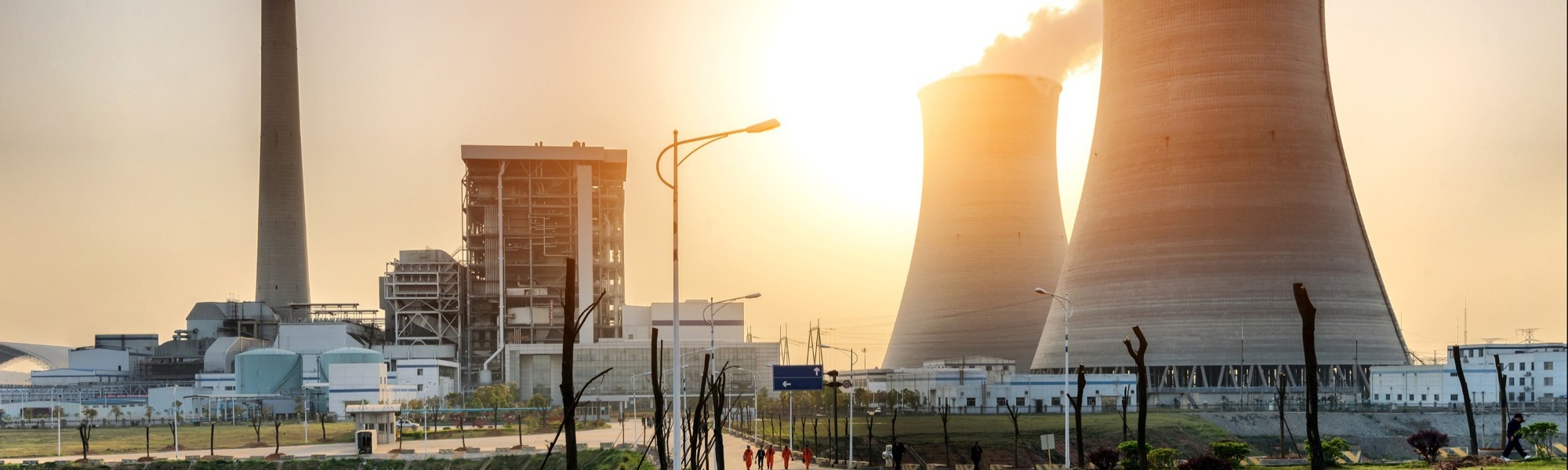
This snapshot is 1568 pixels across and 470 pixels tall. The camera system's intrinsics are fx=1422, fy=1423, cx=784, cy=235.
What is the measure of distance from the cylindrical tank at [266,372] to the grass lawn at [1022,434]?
4211cm

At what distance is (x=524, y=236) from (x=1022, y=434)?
50.2 m

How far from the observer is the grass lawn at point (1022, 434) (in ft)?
153

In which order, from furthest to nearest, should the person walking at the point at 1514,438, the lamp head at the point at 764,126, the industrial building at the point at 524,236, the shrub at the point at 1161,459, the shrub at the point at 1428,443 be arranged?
the industrial building at the point at 524,236 < the shrub at the point at 1161,459 < the shrub at the point at 1428,443 < the person walking at the point at 1514,438 < the lamp head at the point at 764,126

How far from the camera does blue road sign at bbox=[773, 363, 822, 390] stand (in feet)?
174

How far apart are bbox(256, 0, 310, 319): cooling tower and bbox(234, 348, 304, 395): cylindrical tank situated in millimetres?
7898

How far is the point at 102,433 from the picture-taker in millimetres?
68938

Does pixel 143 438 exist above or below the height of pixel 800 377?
below

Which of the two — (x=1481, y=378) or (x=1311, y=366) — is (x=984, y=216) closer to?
(x=1481, y=378)

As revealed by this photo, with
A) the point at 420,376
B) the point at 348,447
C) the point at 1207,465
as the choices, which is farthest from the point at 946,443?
the point at 420,376

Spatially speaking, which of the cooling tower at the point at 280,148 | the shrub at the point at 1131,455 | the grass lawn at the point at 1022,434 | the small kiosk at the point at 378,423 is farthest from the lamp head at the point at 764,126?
the cooling tower at the point at 280,148

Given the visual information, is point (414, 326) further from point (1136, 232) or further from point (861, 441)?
point (1136, 232)

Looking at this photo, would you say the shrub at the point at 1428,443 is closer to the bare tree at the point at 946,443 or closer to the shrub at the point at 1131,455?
the shrub at the point at 1131,455

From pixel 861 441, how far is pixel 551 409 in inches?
1411

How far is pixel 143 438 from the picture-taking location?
210 feet
